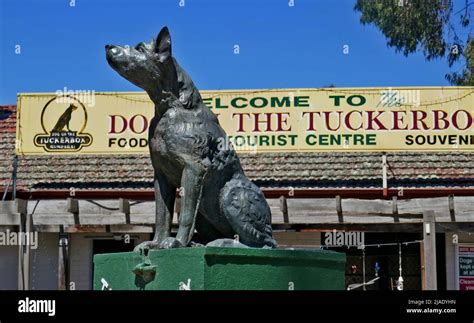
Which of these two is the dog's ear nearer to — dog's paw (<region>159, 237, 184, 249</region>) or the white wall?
dog's paw (<region>159, 237, 184, 249</region>)

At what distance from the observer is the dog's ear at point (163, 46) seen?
22.6 ft

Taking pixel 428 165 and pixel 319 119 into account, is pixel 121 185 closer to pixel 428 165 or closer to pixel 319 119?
pixel 319 119

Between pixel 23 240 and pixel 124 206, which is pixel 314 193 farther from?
pixel 23 240

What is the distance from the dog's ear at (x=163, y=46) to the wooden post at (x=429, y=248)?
20.9ft

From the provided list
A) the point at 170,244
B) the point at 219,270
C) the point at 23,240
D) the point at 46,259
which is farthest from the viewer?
the point at 46,259

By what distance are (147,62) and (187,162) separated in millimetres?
812

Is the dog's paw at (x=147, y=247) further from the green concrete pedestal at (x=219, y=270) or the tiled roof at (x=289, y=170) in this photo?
the tiled roof at (x=289, y=170)

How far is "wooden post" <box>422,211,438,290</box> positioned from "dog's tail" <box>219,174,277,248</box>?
5.60m

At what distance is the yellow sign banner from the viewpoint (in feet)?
51.0

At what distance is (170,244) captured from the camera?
6.70 metres

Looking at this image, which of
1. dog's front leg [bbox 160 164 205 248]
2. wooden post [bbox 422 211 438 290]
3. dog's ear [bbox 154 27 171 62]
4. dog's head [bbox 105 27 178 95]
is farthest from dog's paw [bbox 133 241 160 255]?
wooden post [bbox 422 211 438 290]

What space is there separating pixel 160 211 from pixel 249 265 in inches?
35.1

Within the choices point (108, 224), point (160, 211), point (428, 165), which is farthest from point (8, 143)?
point (160, 211)

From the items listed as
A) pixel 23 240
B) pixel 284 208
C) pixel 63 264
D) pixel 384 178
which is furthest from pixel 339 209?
pixel 63 264
